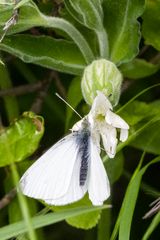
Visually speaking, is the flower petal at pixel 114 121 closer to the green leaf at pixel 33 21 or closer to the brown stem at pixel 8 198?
the green leaf at pixel 33 21

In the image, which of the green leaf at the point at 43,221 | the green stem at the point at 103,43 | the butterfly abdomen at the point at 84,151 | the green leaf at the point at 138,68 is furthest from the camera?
the green leaf at the point at 138,68

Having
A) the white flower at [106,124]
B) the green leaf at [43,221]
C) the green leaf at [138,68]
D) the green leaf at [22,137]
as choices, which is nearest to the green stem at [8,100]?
the green leaf at [22,137]

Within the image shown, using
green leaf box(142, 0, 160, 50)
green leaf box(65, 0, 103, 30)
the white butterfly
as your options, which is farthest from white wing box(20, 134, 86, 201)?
green leaf box(142, 0, 160, 50)

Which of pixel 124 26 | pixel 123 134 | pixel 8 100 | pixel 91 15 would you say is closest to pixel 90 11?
pixel 91 15

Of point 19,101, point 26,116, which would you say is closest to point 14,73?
point 19,101

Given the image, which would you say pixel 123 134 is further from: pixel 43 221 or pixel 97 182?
pixel 43 221

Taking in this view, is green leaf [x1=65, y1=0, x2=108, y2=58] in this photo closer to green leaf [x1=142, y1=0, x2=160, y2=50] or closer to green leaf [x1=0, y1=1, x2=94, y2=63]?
green leaf [x1=0, y1=1, x2=94, y2=63]
